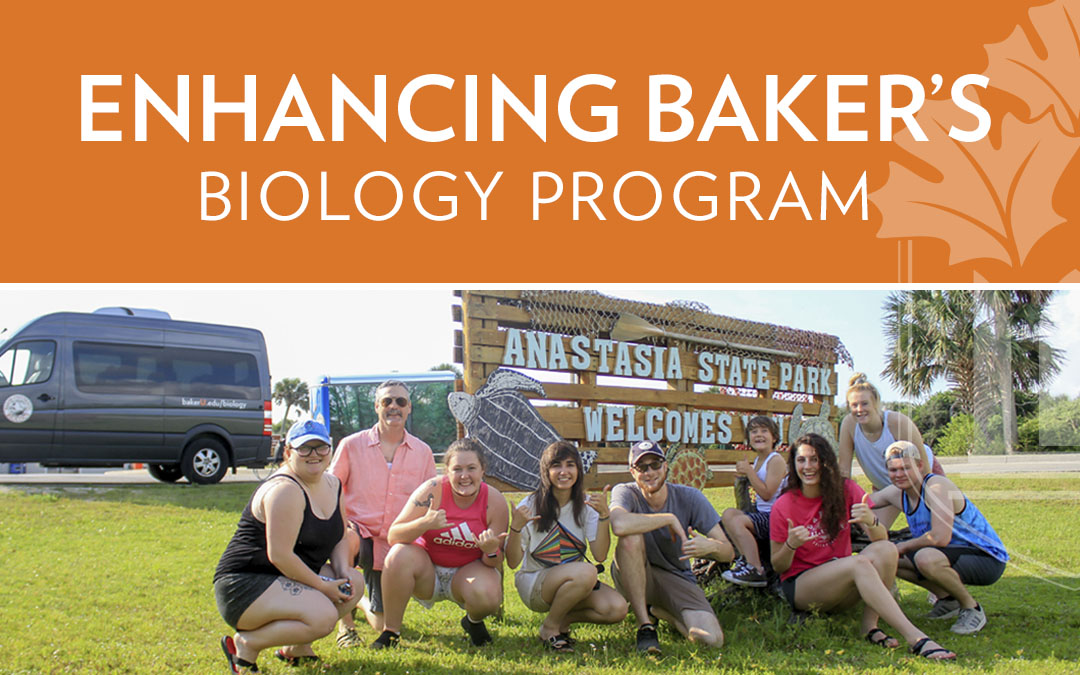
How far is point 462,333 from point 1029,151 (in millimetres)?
4883

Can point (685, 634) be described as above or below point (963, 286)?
below

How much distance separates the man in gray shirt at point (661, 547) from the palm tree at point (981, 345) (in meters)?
1.58

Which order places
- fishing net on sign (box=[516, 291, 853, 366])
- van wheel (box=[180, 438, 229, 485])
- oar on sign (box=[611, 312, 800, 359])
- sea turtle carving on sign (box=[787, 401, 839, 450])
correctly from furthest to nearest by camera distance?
sea turtle carving on sign (box=[787, 401, 839, 450]) → van wheel (box=[180, 438, 229, 485]) → oar on sign (box=[611, 312, 800, 359]) → fishing net on sign (box=[516, 291, 853, 366])

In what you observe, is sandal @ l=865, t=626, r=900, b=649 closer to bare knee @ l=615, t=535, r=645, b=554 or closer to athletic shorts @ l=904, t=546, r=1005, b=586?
athletic shorts @ l=904, t=546, r=1005, b=586

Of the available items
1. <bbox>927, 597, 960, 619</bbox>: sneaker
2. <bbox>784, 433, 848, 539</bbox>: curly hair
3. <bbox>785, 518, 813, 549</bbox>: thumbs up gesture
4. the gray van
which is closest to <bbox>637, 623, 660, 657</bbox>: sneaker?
<bbox>785, 518, 813, 549</bbox>: thumbs up gesture

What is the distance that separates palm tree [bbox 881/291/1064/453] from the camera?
421 centimetres

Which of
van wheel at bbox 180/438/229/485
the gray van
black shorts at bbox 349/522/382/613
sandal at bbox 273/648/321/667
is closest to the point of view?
sandal at bbox 273/648/321/667

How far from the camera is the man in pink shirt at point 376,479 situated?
4320mm

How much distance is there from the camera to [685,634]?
13.1 feet

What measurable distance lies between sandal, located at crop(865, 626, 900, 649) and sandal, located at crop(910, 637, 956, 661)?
0.33 ft

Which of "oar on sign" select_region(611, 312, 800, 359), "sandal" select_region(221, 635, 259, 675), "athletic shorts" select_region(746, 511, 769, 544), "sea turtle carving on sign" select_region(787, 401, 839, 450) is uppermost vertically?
"oar on sign" select_region(611, 312, 800, 359)

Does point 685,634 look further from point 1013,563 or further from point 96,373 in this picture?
point 96,373

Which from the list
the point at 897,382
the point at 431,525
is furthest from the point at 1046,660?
the point at 431,525

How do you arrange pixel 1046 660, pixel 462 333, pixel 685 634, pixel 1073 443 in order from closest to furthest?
pixel 1046 660
pixel 685 634
pixel 1073 443
pixel 462 333
